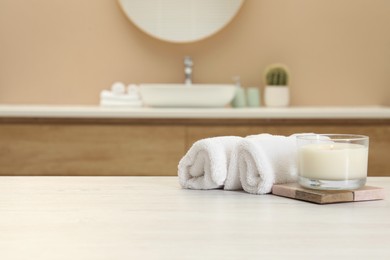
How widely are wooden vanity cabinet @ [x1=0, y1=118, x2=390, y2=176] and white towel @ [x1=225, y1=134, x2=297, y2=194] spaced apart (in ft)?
4.80

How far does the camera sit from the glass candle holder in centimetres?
104

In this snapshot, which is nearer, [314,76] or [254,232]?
[254,232]

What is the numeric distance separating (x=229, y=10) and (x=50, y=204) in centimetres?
243

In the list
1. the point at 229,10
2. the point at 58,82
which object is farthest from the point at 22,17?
the point at 229,10

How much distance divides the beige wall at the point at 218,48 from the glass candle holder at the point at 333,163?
2.26 metres

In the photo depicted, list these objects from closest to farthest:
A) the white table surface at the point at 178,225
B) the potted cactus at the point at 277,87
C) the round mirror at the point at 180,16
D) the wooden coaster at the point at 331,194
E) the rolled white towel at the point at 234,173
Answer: the white table surface at the point at 178,225
the wooden coaster at the point at 331,194
the rolled white towel at the point at 234,173
the potted cactus at the point at 277,87
the round mirror at the point at 180,16

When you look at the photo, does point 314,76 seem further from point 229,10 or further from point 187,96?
point 187,96

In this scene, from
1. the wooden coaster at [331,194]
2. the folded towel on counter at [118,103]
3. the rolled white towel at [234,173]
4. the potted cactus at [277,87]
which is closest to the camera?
the wooden coaster at [331,194]

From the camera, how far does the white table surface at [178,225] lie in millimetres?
709

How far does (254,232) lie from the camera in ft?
2.63

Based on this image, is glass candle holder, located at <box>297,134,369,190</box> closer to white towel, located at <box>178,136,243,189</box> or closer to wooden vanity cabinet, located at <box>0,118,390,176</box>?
white towel, located at <box>178,136,243,189</box>

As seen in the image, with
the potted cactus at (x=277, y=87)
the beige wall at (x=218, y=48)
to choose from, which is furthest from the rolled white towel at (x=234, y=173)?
the beige wall at (x=218, y=48)

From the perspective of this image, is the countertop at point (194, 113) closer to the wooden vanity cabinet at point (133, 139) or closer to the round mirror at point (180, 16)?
the wooden vanity cabinet at point (133, 139)

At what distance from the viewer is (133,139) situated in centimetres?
262
